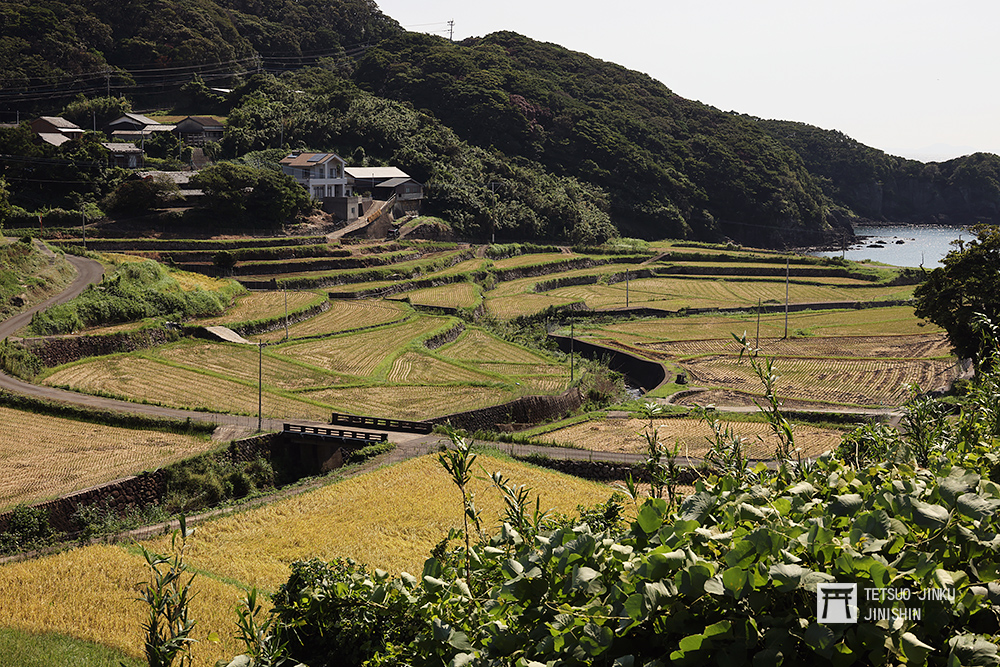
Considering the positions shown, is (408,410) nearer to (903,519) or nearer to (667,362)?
(667,362)

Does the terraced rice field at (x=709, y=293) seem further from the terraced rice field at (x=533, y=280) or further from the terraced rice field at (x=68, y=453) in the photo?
the terraced rice field at (x=68, y=453)

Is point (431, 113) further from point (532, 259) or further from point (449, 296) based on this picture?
point (449, 296)

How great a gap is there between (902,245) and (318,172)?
107 metres

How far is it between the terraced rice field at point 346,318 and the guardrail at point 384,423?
17.7 m

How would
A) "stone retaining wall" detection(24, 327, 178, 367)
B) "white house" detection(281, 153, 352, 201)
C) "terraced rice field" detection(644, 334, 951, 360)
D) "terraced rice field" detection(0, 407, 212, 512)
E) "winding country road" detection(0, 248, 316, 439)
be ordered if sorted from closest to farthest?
1. "terraced rice field" detection(0, 407, 212, 512)
2. "winding country road" detection(0, 248, 316, 439)
3. "stone retaining wall" detection(24, 327, 178, 367)
4. "terraced rice field" detection(644, 334, 951, 360)
5. "white house" detection(281, 153, 352, 201)

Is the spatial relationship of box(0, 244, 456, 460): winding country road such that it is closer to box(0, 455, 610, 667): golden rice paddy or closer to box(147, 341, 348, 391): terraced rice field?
box(0, 455, 610, 667): golden rice paddy

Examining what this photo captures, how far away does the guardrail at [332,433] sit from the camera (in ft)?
103

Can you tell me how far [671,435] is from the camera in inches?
1373

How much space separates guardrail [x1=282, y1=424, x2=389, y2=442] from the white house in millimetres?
56965

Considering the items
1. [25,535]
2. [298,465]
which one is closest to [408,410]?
[298,465]

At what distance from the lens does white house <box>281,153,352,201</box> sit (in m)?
85.6

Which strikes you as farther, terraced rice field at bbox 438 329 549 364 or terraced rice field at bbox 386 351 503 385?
terraced rice field at bbox 438 329 549 364

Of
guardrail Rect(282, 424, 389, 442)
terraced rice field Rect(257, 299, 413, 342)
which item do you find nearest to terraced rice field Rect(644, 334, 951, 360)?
terraced rice field Rect(257, 299, 413, 342)

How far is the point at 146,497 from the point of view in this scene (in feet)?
86.0
